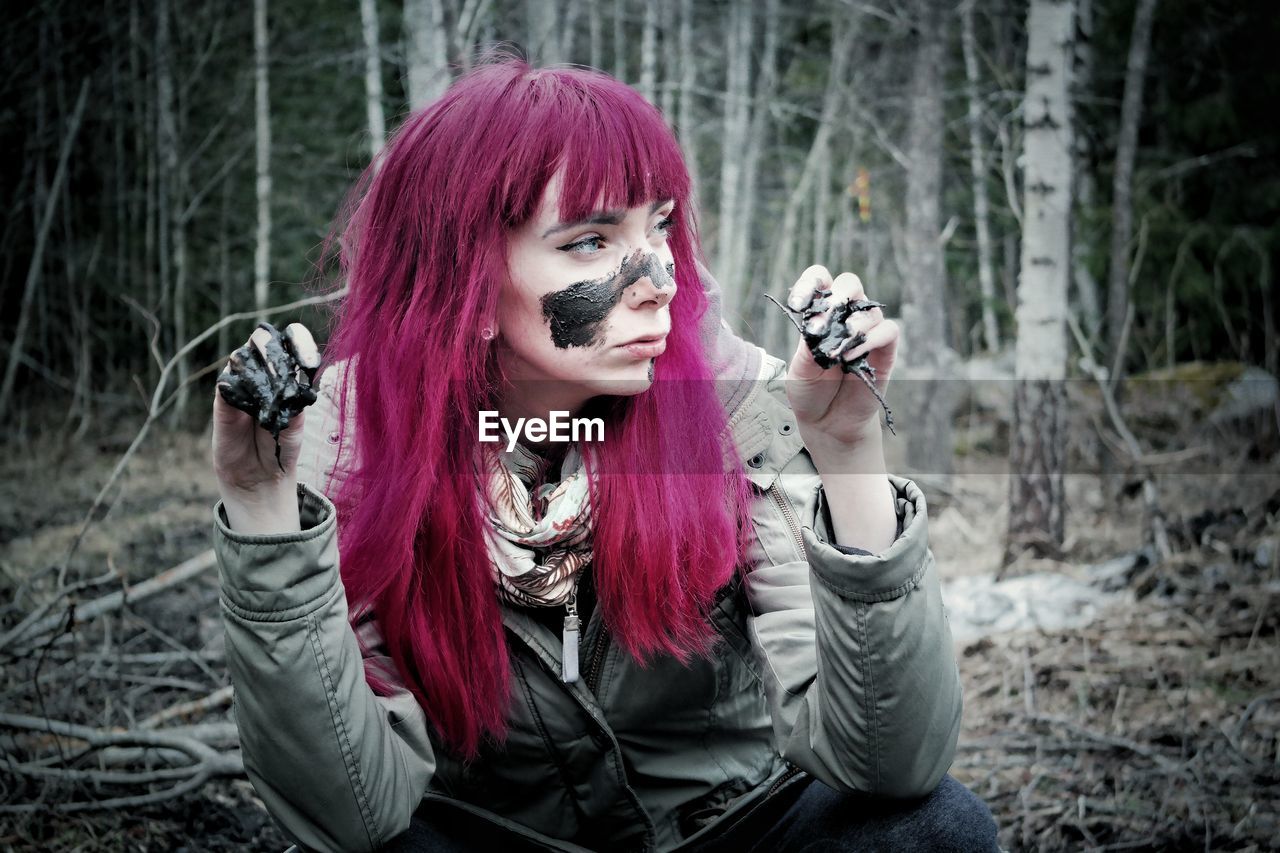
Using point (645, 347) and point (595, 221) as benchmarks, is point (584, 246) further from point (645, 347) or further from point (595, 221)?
point (645, 347)

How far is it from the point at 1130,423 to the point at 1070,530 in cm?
279

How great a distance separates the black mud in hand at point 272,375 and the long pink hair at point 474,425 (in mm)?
426

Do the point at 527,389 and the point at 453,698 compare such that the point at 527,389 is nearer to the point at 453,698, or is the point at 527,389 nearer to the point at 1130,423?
the point at 453,698

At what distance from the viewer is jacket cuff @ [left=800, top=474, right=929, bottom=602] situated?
136 cm

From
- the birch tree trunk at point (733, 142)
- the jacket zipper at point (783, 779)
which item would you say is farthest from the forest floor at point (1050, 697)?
the birch tree trunk at point (733, 142)

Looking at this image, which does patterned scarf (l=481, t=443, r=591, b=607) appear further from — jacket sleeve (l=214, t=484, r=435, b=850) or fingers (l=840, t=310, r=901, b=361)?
fingers (l=840, t=310, r=901, b=361)

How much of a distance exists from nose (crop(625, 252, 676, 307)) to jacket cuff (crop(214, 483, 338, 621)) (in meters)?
0.63

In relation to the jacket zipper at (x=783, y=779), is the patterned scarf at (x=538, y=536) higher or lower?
higher

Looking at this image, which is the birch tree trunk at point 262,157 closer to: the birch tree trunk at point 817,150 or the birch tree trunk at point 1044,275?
the birch tree trunk at point 817,150

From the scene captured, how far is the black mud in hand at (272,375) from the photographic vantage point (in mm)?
1207

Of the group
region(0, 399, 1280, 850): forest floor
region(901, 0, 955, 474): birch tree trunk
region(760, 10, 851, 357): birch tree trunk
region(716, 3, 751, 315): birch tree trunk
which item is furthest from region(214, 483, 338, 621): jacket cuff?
region(716, 3, 751, 315): birch tree trunk

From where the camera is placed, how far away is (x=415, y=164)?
66.1 inches

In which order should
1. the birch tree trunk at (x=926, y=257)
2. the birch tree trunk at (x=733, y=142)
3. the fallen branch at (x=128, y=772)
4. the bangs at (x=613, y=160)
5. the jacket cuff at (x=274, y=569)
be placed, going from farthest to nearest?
the birch tree trunk at (x=733, y=142), the birch tree trunk at (x=926, y=257), the fallen branch at (x=128, y=772), the bangs at (x=613, y=160), the jacket cuff at (x=274, y=569)

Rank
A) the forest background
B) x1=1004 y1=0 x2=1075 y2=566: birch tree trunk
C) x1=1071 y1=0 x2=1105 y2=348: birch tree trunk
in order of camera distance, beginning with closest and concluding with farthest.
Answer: the forest background, x1=1004 y1=0 x2=1075 y2=566: birch tree trunk, x1=1071 y1=0 x2=1105 y2=348: birch tree trunk
